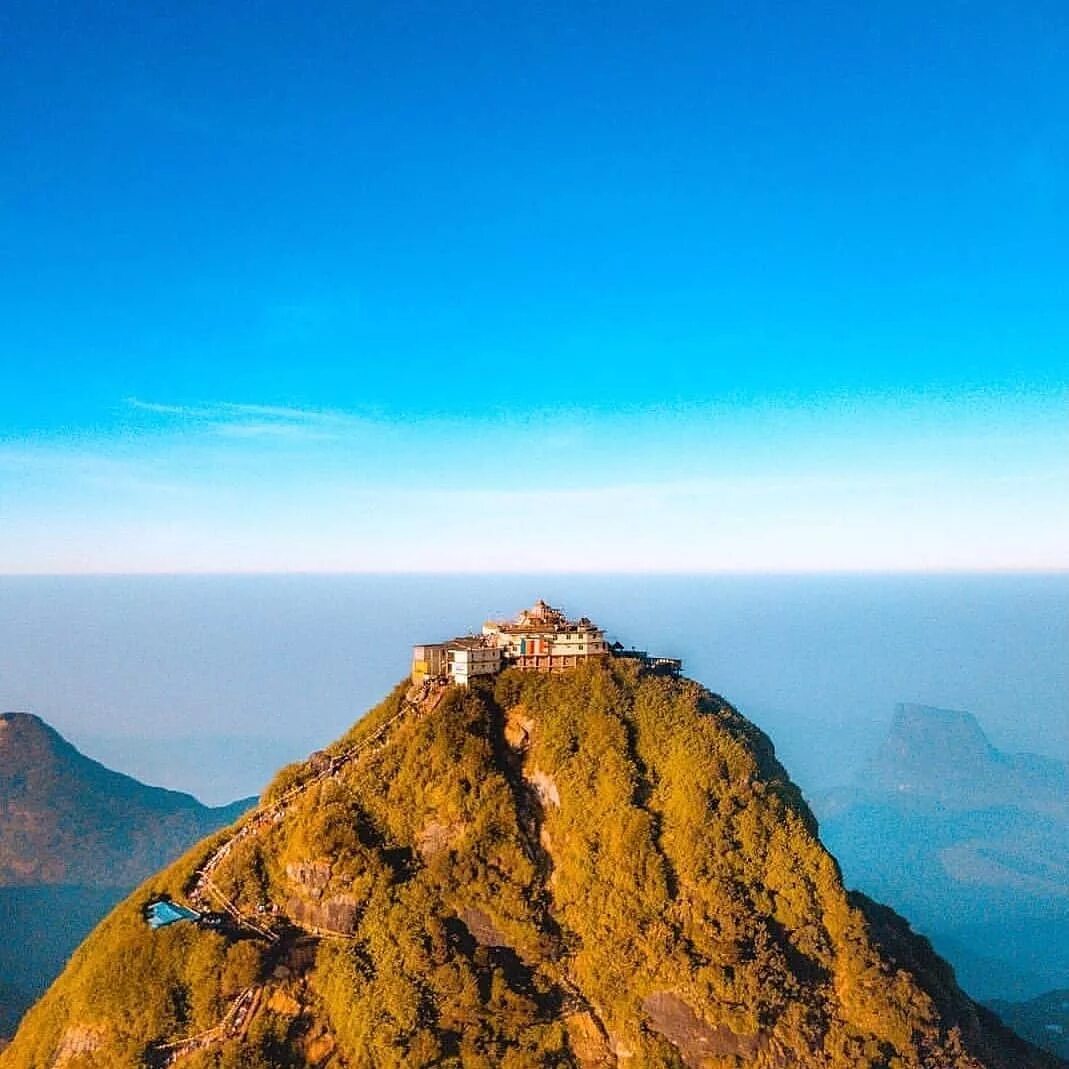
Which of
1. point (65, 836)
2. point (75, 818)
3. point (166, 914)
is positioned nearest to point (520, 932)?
point (166, 914)

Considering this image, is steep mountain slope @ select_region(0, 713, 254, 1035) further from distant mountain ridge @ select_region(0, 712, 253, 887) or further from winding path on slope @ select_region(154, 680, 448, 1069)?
winding path on slope @ select_region(154, 680, 448, 1069)

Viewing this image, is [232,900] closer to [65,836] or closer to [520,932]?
[520,932]

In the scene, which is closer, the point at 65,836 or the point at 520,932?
the point at 520,932

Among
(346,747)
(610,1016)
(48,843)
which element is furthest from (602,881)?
(48,843)

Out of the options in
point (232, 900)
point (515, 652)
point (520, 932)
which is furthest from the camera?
point (515, 652)

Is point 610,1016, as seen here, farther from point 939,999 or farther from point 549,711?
point 939,999

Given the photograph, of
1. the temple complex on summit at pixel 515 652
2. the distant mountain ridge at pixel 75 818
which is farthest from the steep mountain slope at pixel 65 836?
the temple complex on summit at pixel 515 652

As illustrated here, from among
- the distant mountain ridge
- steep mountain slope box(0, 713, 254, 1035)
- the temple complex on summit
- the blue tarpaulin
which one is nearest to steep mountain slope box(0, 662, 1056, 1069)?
the blue tarpaulin
